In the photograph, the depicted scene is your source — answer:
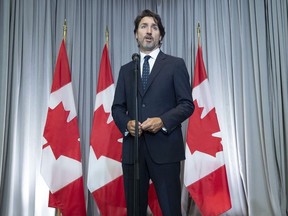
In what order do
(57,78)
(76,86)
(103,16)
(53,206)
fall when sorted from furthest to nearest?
(103,16) → (76,86) → (57,78) → (53,206)

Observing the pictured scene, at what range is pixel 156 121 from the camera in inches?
57.2

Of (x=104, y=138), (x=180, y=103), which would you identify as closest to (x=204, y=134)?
(x=104, y=138)

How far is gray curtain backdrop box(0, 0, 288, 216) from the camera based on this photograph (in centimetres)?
266

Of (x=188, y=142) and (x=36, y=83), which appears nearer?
(x=188, y=142)

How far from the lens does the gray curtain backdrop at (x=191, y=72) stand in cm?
266

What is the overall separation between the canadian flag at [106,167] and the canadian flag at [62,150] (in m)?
0.13

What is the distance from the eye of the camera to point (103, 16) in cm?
314

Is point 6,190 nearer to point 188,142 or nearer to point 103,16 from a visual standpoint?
point 188,142

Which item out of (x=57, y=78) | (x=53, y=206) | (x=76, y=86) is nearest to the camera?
(x=53, y=206)

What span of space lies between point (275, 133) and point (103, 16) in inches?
77.7

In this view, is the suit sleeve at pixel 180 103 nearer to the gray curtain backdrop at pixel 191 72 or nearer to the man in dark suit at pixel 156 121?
the man in dark suit at pixel 156 121

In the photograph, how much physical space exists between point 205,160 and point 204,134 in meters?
0.22

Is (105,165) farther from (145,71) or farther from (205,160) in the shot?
(145,71)

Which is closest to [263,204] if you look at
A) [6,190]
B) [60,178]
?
[60,178]
